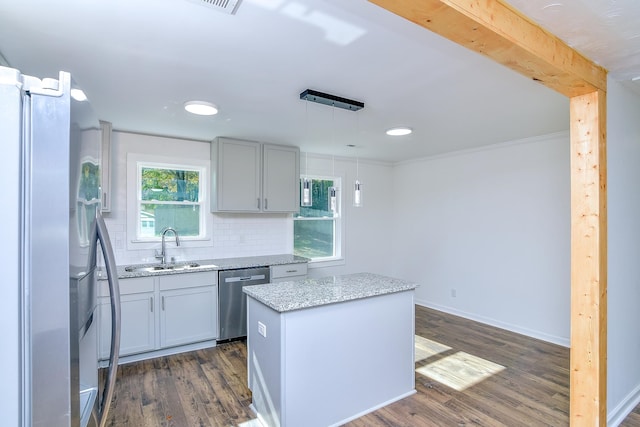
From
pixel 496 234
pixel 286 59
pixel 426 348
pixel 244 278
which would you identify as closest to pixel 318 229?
pixel 244 278

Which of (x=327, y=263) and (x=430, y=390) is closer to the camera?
(x=430, y=390)

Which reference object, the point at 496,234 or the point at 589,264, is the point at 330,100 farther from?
the point at 496,234

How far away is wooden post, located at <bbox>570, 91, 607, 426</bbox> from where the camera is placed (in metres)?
2.07

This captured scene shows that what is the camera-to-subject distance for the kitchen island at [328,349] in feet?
7.22

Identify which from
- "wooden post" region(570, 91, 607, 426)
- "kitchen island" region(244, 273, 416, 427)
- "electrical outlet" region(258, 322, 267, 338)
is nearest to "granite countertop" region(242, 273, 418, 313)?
"kitchen island" region(244, 273, 416, 427)

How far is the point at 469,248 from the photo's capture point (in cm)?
472

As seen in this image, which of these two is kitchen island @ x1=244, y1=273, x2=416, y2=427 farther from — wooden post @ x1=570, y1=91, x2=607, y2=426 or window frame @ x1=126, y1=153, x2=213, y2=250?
window frame @ x1=126, y1=153, x2=213, y2=250

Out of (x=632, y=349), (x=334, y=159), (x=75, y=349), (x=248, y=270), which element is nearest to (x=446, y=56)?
(x=75, y=349)

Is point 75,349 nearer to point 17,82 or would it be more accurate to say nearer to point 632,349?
point 17,82

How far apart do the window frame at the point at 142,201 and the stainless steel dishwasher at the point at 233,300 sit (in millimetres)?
723

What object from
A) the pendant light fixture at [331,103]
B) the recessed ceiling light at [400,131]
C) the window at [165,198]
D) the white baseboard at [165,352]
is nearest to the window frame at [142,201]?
the window at [165,198]

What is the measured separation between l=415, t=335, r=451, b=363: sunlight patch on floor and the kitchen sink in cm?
237

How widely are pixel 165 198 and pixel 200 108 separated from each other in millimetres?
1625

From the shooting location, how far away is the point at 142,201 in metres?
3.89
